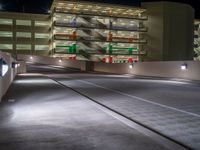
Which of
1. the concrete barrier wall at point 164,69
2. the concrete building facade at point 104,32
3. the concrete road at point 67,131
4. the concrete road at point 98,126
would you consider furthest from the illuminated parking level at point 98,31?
the concrete road at point 67,131

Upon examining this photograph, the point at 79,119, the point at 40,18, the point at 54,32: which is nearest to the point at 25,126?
the point at 79,119

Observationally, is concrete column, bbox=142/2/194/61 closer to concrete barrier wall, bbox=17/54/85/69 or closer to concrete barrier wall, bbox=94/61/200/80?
concrete barrier wall, bbox=17/54/85/69

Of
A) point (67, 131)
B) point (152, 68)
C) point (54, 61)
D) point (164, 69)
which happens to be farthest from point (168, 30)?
point (67, 131)

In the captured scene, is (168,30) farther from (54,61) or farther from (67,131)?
(67,131)

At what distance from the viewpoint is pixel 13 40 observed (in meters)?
76.6

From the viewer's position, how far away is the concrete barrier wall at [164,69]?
80.2ft

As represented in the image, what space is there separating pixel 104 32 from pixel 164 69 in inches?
1787

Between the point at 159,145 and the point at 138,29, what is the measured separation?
70610mm

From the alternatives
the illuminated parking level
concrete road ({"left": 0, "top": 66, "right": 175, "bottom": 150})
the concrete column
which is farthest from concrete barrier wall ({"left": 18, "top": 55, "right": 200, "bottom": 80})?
the concrete column

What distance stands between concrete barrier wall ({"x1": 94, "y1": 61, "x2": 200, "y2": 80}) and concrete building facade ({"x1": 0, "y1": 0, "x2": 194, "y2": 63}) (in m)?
29.2

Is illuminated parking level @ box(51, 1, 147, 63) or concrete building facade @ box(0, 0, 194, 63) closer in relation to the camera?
illuminated parking level @ box(51, 1, 147, 63)

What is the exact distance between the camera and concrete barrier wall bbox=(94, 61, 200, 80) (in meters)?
24.5

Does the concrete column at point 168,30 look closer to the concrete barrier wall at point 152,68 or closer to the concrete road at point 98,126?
the concrete barrier wall at point 152,68

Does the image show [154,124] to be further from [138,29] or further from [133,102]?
[138,29]
